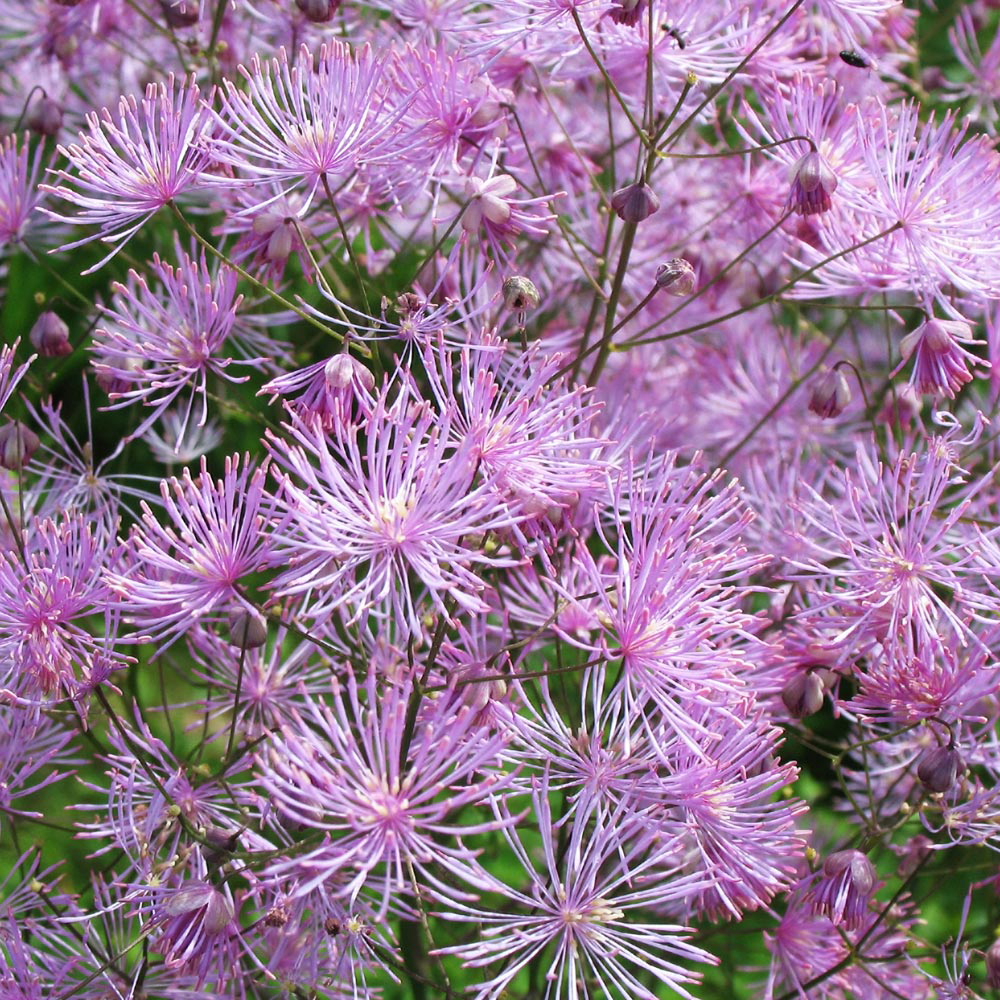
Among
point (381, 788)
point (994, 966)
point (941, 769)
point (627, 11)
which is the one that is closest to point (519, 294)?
point (627, 11)

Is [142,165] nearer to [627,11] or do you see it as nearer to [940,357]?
[627,11]

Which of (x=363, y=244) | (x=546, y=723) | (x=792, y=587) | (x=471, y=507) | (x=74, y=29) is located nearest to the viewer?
(x=471, y=507)

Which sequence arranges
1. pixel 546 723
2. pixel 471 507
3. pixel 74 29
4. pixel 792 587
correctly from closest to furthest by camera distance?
pixel 471 507
pixel 546 723
pixel 792 587
pixel 74 29

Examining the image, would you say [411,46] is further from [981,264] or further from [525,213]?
[981,264]

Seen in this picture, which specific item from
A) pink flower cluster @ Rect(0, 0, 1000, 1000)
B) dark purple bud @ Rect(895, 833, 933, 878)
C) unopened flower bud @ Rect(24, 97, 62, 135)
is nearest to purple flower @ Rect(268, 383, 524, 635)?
pink flower cluster @ Rect(0, 0, 1000, 1000)

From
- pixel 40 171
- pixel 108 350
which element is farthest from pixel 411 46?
pixel 40 171

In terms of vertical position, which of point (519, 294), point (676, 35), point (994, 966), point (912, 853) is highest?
point (676, 35)
